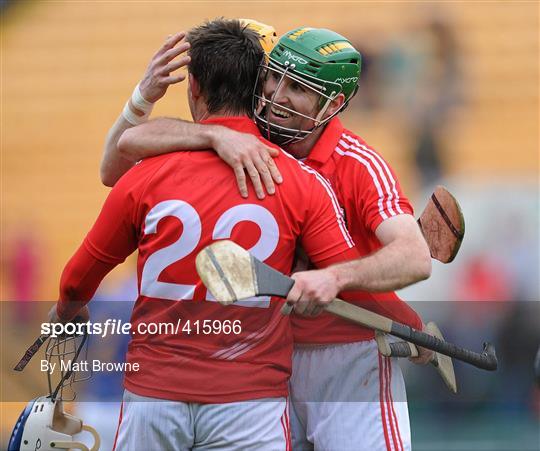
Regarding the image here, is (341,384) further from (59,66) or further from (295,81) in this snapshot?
(59,66)

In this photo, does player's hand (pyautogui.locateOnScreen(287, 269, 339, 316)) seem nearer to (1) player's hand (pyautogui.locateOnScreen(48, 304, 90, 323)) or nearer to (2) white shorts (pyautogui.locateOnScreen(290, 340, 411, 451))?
(2) white shorts (pyautogui.locateOnScreen(290, 340, 411, 451))

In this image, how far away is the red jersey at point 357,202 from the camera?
243 centimetres

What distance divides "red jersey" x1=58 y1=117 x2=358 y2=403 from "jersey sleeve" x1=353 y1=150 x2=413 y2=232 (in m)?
0.11

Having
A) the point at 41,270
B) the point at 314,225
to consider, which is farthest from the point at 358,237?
the point at 41,270

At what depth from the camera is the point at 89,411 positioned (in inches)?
171

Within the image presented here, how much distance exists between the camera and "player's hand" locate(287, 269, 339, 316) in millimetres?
2117

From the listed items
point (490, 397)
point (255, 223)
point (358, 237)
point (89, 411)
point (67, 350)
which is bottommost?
point (490, 397)

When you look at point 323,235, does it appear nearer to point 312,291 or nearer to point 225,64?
point 312,291

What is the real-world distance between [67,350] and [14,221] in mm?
3988

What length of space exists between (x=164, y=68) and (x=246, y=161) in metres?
0.45

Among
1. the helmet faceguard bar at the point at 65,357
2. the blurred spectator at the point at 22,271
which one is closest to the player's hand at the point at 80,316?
the helmet faceguard bar at the point at 65,357

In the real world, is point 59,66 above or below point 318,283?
below

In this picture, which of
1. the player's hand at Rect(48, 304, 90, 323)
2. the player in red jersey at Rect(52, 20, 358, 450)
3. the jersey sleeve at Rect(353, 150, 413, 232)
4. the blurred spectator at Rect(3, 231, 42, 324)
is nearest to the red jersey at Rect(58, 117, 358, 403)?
the player in red jersey at Rect(52, 20, 358, 450)

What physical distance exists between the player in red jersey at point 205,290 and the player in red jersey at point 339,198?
0.37ft
